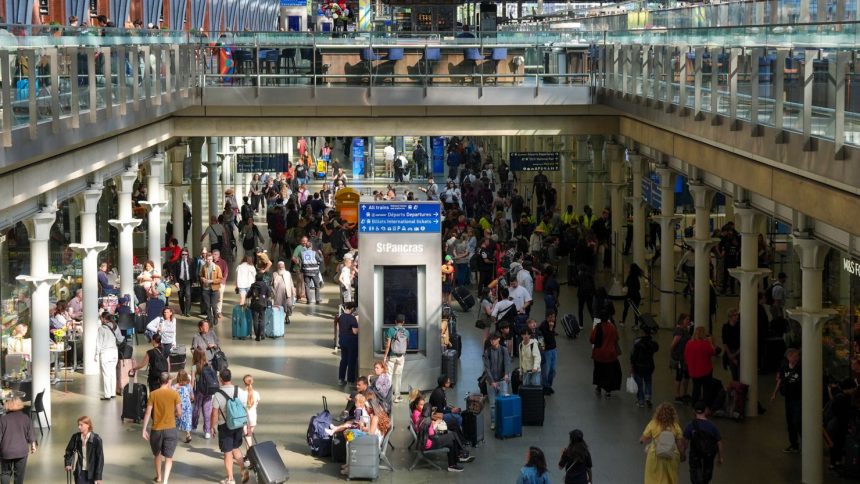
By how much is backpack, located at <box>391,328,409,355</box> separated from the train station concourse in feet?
0.67

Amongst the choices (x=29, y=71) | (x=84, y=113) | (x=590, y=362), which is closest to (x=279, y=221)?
(x=590, y=362)

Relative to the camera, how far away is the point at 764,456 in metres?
20.6

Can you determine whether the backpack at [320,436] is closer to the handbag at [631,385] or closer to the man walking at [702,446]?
the man walking at [702,446]

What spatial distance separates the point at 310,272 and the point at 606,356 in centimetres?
1082

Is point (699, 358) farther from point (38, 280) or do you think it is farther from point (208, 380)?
point (38, 280)

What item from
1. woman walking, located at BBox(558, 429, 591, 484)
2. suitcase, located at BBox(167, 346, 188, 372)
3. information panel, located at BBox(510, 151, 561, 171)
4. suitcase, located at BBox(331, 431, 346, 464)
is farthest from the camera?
information panel, located at BBox(510, 151, 561, 171)

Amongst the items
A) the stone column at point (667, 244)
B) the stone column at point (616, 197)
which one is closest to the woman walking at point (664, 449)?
the stone column at point (667, 244)

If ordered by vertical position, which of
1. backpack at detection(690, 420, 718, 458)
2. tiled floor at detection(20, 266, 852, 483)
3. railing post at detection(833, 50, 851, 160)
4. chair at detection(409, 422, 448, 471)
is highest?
railing post at detection(833, 50, 851, 160)

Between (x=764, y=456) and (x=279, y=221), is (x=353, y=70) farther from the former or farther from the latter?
(x=764, y=456)

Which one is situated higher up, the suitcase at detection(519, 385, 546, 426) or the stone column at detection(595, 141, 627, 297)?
the stone column at detection(595, 141, 627, 297)

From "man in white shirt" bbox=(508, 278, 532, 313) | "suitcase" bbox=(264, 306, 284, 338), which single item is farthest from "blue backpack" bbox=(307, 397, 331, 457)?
"suitcase" bbox=(264, 306, 284, 338)

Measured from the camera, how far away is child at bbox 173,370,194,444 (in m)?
20.4

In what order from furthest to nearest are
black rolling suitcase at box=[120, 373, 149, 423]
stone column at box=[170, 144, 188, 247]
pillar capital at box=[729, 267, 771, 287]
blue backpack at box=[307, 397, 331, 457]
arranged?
1. stone column at box=[170, 144, 188, 247]
2. pillar capital at box=[729, 267, 771, 287]
3. black rolling suitcase at box=[120, 373, 149, 423]
4. blue backpack at box=[307, 397, 331, 457]

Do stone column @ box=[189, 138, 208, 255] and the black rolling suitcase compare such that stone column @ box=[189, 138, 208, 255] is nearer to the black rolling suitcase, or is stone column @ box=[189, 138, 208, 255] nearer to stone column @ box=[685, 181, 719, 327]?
stone column @ box=[685, 181, 719, 327]
